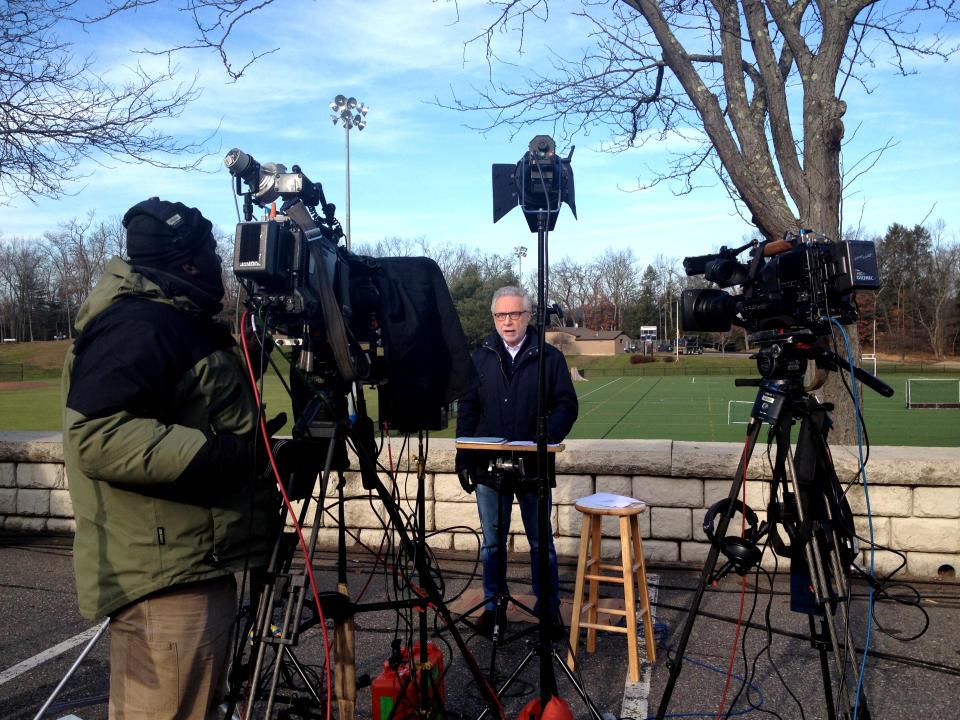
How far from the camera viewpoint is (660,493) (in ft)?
18.0

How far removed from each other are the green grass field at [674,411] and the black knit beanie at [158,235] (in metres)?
16.9

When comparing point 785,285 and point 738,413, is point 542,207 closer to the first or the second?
point 785,285

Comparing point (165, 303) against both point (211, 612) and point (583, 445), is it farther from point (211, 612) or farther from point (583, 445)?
point (583, 445)

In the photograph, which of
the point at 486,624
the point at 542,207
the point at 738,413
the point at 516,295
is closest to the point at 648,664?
the point at 486,624

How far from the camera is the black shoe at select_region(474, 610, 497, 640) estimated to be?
13.9 ft

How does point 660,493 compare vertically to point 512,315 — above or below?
below

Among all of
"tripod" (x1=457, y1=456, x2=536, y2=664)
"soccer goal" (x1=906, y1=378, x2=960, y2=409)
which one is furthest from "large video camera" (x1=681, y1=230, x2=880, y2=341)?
"soccer goal" (x1=906, y1=378, x2=960, y2=409)

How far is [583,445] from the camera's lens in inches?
231

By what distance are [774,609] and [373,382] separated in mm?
3389

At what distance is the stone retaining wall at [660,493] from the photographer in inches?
200

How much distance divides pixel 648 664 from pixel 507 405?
1630 millimetres

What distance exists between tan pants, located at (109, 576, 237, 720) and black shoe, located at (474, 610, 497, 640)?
88.1 inches

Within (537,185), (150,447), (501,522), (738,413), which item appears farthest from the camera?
(738,413)

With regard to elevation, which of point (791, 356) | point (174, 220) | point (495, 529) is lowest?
point (495, 529)
